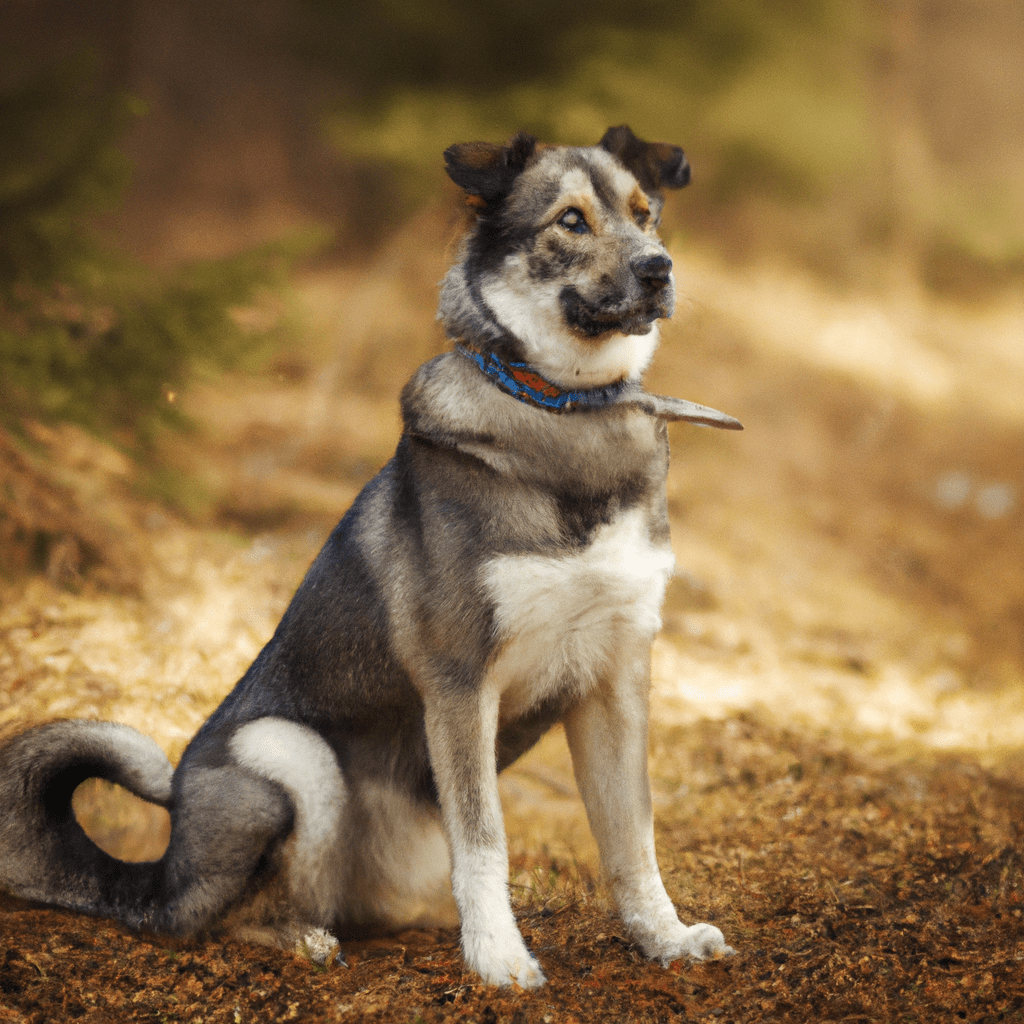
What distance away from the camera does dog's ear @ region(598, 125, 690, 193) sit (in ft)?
9.52

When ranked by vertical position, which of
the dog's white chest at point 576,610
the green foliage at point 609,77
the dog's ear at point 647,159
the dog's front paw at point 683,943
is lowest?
the dog's front paw at point 683,943

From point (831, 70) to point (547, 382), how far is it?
298 inches

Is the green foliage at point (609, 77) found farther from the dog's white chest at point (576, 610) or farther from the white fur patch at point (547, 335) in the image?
the dog's white chest at point (576, 610)

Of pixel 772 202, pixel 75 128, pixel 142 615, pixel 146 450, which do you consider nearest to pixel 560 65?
pixel 772 202

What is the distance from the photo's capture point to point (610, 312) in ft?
8.45

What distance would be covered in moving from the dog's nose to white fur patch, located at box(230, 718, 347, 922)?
1.66 meters

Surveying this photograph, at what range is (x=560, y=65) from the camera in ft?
23.9

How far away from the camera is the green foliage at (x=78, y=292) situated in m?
5.03

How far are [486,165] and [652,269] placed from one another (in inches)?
25.2

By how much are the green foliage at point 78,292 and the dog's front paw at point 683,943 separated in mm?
4051

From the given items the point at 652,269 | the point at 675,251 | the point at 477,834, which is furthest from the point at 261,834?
the point at 675,251

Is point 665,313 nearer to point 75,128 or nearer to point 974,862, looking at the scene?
point 974,862

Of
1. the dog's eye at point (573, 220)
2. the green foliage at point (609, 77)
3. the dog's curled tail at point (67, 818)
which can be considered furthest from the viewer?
the green foliage at point (609, 77)

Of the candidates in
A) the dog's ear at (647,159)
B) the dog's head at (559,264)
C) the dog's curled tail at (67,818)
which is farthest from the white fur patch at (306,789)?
the dog's ear at (647,159)
